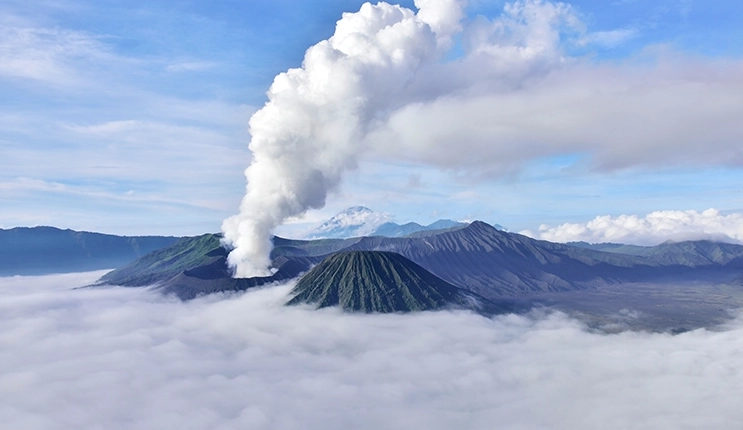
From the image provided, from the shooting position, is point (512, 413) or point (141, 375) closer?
point (512, 413)

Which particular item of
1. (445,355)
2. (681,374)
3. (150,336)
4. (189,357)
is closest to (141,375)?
(189,357)

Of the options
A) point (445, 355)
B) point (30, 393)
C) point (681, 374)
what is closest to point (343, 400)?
point (445, 355)

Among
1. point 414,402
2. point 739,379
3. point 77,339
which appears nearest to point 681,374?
point 739,379

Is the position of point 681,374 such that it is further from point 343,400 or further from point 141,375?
point 141,375

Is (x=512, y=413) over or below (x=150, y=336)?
below

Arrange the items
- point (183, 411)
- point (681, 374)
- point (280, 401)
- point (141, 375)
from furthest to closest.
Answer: point (681, 374), point (141, 375), point (280, 401), point (183, 411)

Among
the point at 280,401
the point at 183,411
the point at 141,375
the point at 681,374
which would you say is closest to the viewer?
the point at 183,411

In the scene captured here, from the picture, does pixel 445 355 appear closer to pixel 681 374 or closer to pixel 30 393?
pixel 681 374

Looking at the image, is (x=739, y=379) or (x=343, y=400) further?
(x=739, y=379)

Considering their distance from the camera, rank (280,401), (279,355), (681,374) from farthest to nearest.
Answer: (279,355) < (681,374) < (280,401)
